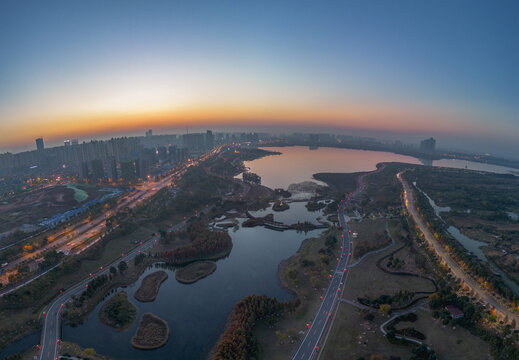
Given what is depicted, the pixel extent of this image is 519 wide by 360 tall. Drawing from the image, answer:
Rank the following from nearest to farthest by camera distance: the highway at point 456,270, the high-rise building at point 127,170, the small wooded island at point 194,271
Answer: the highway at point 456,270, the small wooded island at point 194,271, the high-rise building at point 127,170

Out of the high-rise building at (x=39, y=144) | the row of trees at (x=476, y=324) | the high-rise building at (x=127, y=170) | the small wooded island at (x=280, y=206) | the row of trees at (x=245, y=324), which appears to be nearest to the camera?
the row of trees at (x=476, y=324)

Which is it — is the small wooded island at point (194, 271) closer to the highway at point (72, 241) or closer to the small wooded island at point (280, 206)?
the highway at point (72, 241)

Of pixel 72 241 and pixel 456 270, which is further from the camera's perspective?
pixel 72 241

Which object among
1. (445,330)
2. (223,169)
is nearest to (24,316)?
(445,330)

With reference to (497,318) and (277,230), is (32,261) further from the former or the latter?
(497,318)

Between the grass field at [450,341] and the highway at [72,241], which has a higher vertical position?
the grass field at [450,341]

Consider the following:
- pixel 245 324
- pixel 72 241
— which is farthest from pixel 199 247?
pixel 72 241

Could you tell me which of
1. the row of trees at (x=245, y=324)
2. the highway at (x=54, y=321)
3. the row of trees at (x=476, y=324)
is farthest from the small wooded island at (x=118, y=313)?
the row of trees at (x=476, y=324)

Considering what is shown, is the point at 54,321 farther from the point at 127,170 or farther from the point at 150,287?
the point at 127,170
